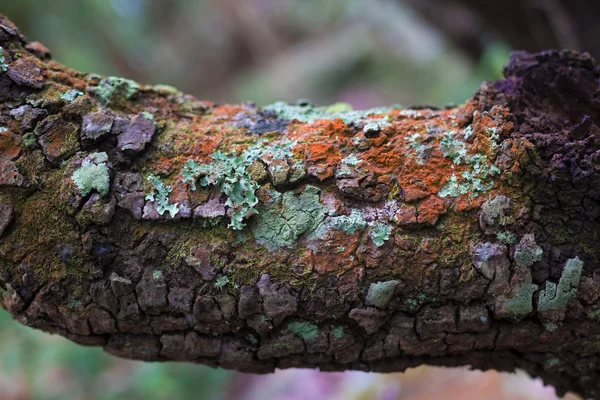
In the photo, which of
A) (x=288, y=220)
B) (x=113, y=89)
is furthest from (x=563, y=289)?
(x=113, y=89)

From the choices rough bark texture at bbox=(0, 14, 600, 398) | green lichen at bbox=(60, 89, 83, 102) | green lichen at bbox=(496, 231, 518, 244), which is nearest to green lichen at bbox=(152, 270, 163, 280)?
rough bark texture at bbox=(0, 14, 600, 398)

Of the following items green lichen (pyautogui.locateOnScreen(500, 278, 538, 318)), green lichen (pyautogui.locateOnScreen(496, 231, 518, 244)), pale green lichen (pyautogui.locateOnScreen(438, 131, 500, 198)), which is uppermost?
pale green lichen (pyautogui.locateOnScreen(438, 131, 500, 198))

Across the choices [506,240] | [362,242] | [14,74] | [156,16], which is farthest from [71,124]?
[156,16]

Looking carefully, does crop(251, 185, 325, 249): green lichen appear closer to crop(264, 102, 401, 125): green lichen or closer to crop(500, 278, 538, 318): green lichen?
crop(264, 102, 401, 125): green lichen

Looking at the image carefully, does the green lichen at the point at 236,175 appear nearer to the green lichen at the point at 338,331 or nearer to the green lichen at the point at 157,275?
the green lichen at the point at 157,275

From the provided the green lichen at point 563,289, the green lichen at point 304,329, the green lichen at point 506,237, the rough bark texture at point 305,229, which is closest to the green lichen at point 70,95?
the rough bark texture at point 305,229

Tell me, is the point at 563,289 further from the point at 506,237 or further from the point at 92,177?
the point at 92,177

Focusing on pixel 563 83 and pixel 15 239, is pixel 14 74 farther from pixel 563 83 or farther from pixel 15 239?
pixel 563 83
